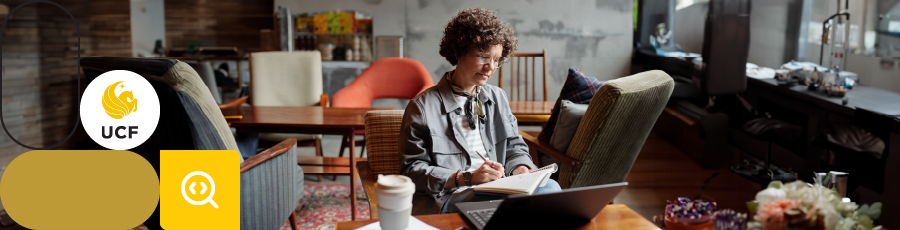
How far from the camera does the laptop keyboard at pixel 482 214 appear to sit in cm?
114

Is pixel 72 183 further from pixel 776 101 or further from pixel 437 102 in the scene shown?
pixel 776 101

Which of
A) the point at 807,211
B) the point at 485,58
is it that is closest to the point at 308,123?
the point at 485,58

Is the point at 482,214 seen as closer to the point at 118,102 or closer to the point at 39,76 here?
the point at 118,102

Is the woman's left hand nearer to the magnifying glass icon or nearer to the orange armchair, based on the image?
the magnifying glass icon

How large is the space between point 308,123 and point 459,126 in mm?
1242

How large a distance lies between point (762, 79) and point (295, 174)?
8.73ft

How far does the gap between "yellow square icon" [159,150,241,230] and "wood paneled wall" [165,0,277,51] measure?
499 centimetres

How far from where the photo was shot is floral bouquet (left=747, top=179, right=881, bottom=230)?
861 mm

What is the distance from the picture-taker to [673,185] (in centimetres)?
371

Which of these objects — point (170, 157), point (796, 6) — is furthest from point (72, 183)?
point (796, 6)

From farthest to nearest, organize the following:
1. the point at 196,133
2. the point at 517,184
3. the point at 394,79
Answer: the point at 394,79, the point at 196,133, the point at 517,184

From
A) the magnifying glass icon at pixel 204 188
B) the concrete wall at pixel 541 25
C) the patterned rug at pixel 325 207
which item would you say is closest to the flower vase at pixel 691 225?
the magnifying glass icon at pixel 204 188

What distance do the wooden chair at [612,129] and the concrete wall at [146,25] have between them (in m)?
5.27

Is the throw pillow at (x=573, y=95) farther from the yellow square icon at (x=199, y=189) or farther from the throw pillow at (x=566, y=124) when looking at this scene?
the yellow square icon at (x=199, y=189)
